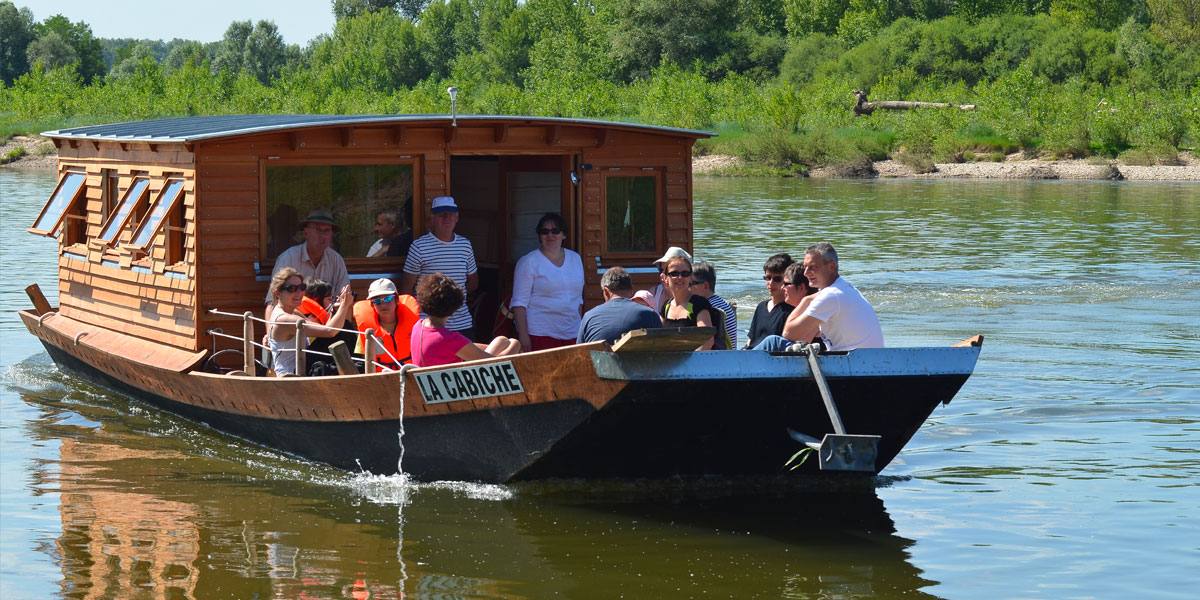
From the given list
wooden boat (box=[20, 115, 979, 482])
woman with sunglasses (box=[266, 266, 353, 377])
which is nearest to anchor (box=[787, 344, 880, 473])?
wooden boat (box=[20, 115, 979, 482])

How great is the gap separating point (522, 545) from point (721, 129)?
4252cm

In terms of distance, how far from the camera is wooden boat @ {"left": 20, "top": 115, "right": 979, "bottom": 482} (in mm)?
8180

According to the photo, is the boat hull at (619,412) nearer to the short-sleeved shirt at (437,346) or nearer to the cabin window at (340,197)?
the short-sleeved shirt at (437,346)

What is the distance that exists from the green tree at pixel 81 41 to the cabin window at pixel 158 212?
78.5 m

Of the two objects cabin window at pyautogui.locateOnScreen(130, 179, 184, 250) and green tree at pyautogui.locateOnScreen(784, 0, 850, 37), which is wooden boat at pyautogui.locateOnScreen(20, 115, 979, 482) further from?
green tree at pyautogui.locateOnScreen(784, 0, 850, 37)

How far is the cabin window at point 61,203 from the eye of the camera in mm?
12820

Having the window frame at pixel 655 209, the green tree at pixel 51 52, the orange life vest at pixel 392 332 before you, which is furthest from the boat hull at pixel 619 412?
the green tree at pixel 51 52

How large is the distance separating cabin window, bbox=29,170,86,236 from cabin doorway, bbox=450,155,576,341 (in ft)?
11.3

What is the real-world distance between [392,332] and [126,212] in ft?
10.7

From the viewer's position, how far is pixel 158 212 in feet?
35.7

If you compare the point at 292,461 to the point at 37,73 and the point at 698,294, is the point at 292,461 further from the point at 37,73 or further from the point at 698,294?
the point at 37,73

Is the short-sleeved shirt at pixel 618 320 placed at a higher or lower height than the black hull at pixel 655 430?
Answer: higher

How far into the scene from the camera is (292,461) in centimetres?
1035

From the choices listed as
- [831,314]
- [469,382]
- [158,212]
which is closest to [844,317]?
[831,314]
